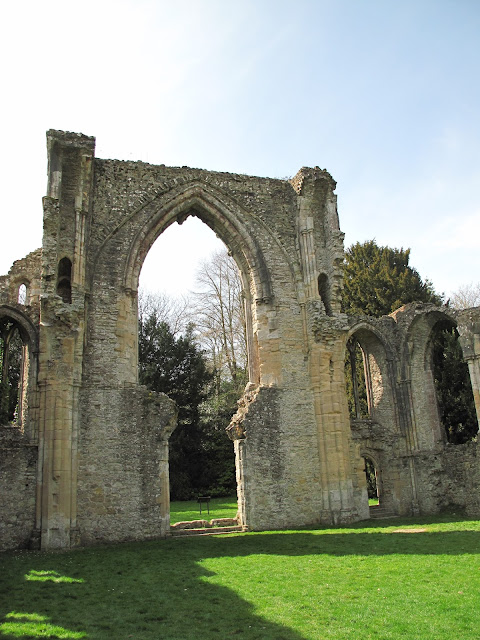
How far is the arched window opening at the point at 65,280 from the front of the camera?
1279cm

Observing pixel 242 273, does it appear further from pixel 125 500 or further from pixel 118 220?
pixel 125 500

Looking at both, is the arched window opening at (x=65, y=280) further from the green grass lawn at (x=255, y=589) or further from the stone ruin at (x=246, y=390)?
the green grass lawn at (x=255, y=589)

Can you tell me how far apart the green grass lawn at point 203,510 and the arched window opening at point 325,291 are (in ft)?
22.2

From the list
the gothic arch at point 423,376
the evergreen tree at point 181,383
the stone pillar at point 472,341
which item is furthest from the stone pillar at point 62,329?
the evergreen tree at point 181,383

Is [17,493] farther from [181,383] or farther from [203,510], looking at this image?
[181,383]

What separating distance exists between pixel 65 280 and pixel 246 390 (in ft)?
16.6

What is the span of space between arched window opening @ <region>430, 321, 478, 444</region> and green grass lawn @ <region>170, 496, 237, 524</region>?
7224 mm

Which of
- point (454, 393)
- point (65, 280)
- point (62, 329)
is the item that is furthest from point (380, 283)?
point (62, 329)

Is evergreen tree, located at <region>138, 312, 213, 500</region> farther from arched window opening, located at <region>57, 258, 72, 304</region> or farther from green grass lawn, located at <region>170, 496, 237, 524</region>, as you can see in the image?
arched window opening, located at <region>57, 258, 72, 304</region>

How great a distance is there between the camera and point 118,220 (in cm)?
1370

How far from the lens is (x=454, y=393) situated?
58.4ft

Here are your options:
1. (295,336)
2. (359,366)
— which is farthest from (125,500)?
(359,366)

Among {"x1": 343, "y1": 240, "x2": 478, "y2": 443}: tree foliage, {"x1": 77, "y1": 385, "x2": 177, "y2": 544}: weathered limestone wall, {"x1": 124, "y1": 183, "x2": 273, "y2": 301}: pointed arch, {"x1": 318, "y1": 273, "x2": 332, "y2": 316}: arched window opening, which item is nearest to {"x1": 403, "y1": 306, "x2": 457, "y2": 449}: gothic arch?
{"x1": 343, "y1": 240, "x2": 478, "y2": 443}: tree foliage

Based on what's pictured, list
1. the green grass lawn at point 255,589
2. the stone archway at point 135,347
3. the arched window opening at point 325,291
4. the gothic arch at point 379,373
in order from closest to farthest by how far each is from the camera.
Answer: the green grass lawn at point 255,589, the stone archway at point 135,347, the arched window opening at point 325,291, the gothic arch at point 379,373
